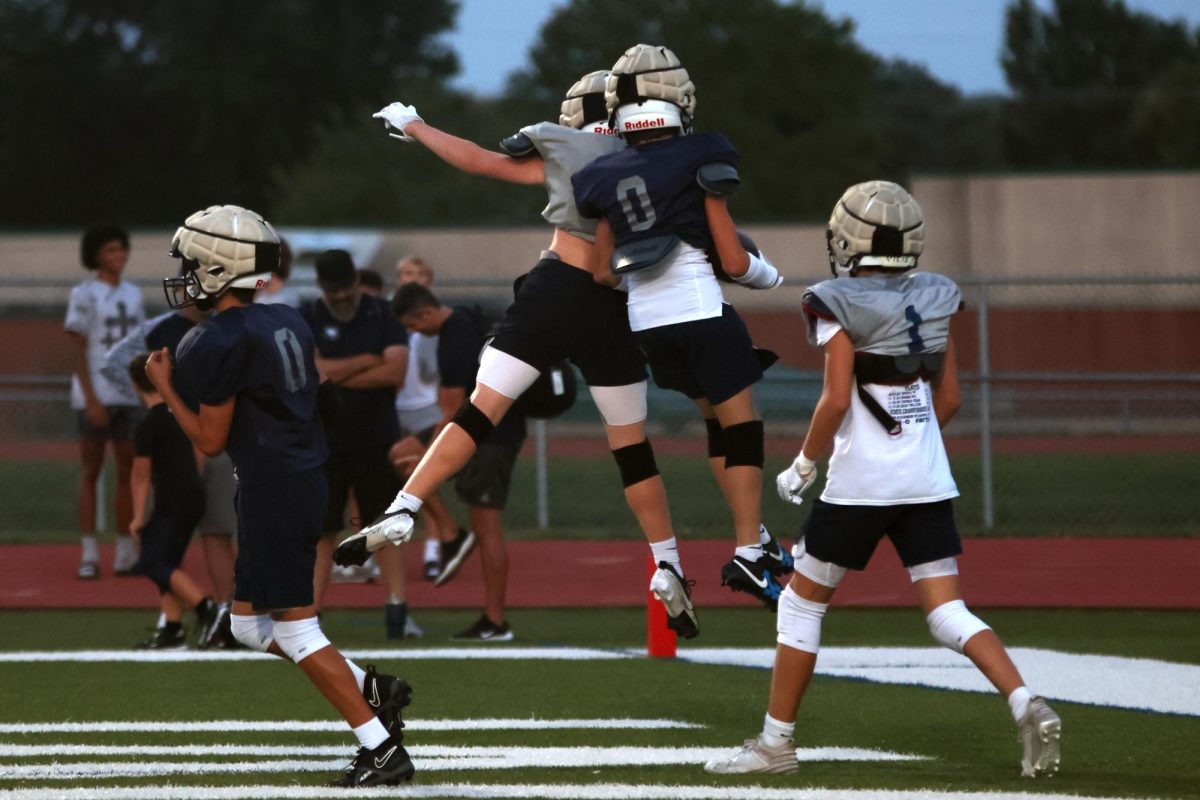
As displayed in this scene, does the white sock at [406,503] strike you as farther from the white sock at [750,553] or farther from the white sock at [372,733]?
the white sock at [750,553]

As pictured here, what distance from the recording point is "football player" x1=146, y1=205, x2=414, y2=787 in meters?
A: 6.16

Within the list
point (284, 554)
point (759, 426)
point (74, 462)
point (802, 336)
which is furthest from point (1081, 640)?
point (74, 462)

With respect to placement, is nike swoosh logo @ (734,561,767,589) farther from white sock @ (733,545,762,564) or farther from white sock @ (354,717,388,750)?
white sock @ (354,717,388,750)

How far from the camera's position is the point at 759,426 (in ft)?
23.3

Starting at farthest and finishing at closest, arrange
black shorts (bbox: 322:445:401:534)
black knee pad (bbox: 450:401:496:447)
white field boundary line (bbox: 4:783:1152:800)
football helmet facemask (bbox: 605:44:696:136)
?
black shorts (bbox: 322:445:401:534) < black knee pad (bbox: 450:401:496:447) < football helmet facemask (bbox: 605:44:696:136) < white field boundary line (bbox: 4:783:1152:800)

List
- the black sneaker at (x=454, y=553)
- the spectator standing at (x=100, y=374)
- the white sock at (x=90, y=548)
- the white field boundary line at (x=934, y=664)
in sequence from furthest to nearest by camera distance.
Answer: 1. the white sock at (x=90, y=548)
2. the spectator standing at (x=100, y=374)
3. the black sneaker at (x=454, y=553)
4. the white field boundary line at (x=934, y=664)

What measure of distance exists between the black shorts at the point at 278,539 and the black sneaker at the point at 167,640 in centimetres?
425

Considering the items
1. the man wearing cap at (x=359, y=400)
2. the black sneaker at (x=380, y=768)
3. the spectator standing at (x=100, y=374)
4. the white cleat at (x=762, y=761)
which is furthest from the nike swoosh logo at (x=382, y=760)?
the spectator standing at (x=100, y=374)

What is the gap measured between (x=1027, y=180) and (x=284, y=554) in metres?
22.3

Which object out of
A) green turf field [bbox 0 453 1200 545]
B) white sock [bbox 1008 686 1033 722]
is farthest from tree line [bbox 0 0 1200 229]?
white sock [bbox 1008 686 1033 722]

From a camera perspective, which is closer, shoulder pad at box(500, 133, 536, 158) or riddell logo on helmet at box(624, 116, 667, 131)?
riddell logo on helmet at box(624, 116, 667, 131)

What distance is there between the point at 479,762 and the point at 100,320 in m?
7.37

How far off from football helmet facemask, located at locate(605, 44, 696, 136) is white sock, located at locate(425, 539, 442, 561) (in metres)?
6.84

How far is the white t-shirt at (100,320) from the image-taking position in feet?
43.1
